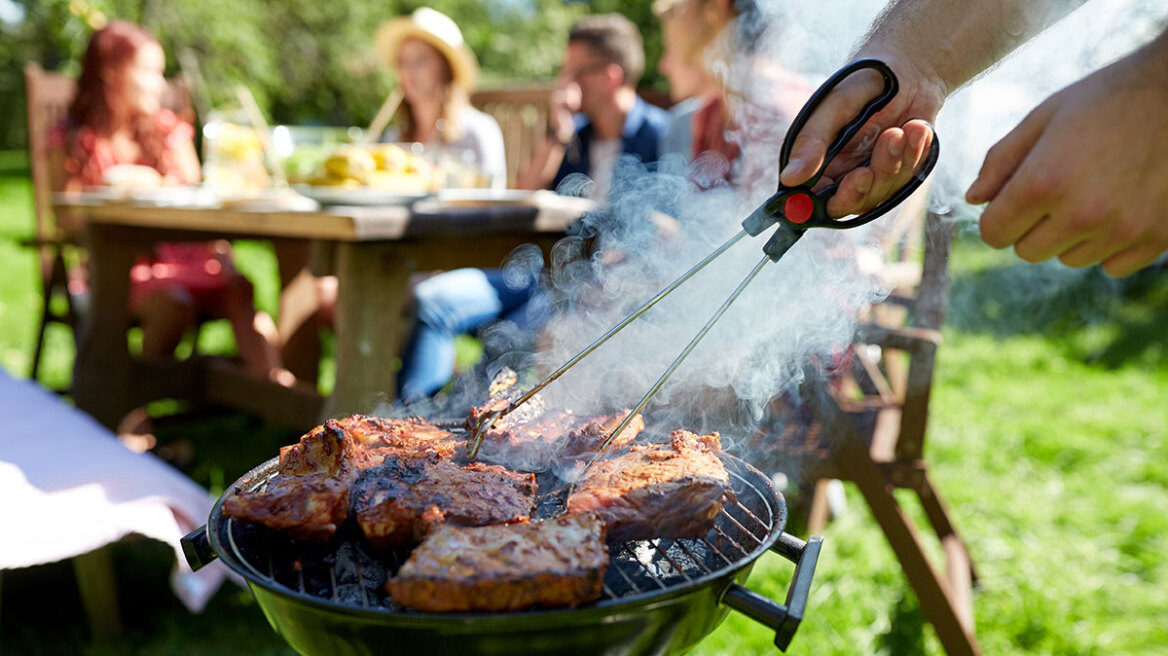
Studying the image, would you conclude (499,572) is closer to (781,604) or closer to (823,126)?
(781,604)

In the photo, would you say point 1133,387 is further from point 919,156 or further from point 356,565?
point 356,565

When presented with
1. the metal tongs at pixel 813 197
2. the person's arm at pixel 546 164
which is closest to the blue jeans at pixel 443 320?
the person's arm at pixel 546 164

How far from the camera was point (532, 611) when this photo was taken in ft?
3.76

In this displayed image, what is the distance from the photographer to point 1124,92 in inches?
47.5

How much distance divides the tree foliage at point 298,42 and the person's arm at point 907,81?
6.43 m

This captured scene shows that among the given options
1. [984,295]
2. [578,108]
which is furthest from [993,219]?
[984,295]

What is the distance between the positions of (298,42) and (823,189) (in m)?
16.7

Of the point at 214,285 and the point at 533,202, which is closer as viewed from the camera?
the point at 533,202

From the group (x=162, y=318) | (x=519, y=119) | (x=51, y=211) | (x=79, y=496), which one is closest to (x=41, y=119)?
(x=51, y=211)

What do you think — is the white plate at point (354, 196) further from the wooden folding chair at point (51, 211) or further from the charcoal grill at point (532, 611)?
the wooden folding chair at point (51, 211)

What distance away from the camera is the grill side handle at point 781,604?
3.94ft

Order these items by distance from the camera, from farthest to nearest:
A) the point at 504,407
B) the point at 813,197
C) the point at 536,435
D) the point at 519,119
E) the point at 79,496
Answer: the point at 519,119, the point at 79,496, the point at 536,435, the point at 504,407, the point at 813,197

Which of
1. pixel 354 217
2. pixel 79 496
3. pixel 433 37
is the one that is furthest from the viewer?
pixel 433 37

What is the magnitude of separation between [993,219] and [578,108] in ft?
13.3
